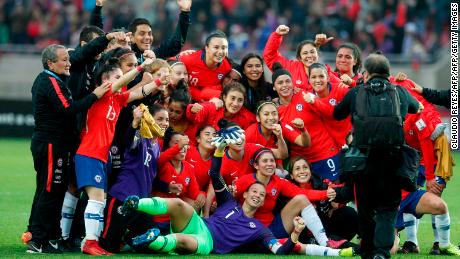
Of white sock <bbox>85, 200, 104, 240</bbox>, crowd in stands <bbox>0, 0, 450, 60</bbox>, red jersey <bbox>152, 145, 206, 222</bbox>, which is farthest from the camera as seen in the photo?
crowd in stands <bbox>0, 0, 450, 60</bbox>

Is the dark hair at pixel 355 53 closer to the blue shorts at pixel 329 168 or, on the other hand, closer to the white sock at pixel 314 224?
the blue shorts at pixel 329 168

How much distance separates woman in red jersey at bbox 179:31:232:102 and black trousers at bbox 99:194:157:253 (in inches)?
84.1

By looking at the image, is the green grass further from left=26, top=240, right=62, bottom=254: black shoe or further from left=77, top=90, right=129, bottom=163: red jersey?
left=77, top=90, right=129, bottom=163: red jersey

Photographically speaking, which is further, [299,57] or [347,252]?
[299,57]

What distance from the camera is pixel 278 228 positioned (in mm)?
11234

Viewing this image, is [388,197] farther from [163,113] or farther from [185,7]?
[185,7]

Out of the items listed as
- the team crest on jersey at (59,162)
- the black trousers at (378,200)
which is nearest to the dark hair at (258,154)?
the black trousers at (378,200)

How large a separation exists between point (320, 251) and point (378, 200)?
1314 mm

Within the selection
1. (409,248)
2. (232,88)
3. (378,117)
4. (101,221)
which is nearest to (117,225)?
(101,221)

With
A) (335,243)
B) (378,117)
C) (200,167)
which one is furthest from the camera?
(200,167)

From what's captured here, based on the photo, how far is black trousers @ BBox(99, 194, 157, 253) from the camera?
1070 centimetres

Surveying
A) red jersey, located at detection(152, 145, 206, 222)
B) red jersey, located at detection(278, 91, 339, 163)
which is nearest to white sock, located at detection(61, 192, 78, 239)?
red jersey, located at detection(152, 145, 206, 222)

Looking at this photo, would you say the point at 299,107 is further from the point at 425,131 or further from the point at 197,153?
the point at 425,131

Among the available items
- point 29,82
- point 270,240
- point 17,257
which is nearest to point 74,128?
point 17,257
